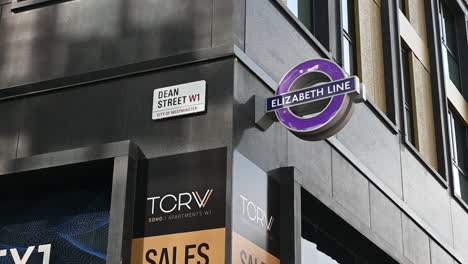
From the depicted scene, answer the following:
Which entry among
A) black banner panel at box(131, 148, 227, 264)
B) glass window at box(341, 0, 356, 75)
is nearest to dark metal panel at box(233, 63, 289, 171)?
black banner panel at box(131, 148, 227, 264)

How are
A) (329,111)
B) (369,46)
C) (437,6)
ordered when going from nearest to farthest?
(329,111), (369,46), (437,6)

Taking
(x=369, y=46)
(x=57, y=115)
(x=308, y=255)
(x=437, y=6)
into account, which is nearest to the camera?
(x=57, y=115)

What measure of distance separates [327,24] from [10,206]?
619 centimetres

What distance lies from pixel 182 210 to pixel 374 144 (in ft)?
19.7

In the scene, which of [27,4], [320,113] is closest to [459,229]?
[320,113]

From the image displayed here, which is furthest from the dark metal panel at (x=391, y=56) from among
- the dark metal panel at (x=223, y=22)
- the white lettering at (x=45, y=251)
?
the white lettering at (x=45, y=251)

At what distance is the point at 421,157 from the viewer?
18.2m

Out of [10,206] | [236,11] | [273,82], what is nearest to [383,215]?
[273,82]

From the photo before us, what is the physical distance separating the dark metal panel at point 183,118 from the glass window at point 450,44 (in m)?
12.6

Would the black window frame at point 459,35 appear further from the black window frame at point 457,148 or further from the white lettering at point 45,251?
the white lettering at point 45,251

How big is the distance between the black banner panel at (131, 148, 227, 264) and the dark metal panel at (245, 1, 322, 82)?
1927mm

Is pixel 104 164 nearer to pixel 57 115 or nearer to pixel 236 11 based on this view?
pixel 57 115

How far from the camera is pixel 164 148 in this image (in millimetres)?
11414

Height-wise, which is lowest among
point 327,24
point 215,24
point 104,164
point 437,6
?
point 104,164
